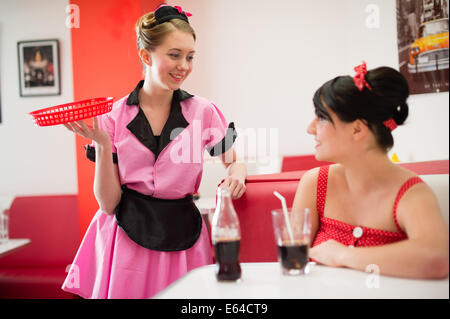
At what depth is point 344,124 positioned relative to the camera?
955 mm

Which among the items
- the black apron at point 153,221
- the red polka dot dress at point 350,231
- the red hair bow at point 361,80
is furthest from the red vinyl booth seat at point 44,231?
the red hair bow at point 361,80

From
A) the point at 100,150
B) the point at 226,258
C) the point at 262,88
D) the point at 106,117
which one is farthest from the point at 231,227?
the point at 262,88

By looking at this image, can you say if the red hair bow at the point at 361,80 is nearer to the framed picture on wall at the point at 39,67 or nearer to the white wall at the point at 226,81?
the white wall at the point at 226,81

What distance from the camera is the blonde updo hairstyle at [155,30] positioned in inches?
47.8

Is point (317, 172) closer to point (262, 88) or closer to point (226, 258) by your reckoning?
point (226, 258)

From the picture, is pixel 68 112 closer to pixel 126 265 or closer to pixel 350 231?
pixel 126 265

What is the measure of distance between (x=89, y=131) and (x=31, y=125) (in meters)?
2.69

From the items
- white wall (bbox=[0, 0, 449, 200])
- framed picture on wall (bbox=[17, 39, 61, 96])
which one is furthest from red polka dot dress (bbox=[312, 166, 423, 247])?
framed picture on wall (bbox=[17, 39, 61, 96])

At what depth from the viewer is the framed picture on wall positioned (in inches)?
135

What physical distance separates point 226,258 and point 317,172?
1.35ft

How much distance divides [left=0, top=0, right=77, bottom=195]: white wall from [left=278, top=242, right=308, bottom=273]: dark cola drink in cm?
294

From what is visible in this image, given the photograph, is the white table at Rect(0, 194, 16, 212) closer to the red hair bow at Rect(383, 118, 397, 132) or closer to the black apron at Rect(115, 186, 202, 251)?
the black apron at Rect(115, 186, 202, 251)

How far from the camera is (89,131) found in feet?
3.52
